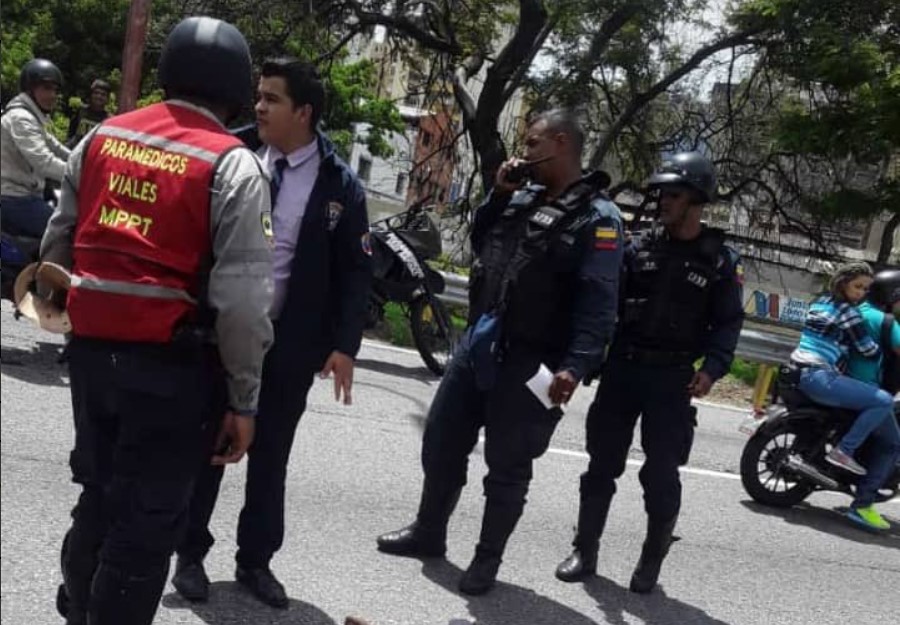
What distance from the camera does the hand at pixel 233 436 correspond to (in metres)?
2.76

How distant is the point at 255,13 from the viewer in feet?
48.6

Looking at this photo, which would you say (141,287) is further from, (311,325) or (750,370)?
(750,370)

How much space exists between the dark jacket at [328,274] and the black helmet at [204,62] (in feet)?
3.37

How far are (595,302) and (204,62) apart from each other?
191 centimetres

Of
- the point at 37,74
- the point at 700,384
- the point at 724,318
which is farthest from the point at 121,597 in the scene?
the point at 37,74

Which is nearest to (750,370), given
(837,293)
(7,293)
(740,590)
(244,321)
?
(837,293)

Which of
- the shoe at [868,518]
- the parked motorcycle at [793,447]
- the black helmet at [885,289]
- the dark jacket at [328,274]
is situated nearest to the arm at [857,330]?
the black helmet at [885,289]

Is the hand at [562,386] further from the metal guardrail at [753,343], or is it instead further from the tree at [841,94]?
the tree at [841,94]

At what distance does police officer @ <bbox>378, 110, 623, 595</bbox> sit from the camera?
4.04 metres

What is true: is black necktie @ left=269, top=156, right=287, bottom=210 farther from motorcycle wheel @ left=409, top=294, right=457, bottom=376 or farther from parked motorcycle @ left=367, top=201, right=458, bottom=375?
motorcycle wheel @ left=409, top=294, right=457, bottom=376

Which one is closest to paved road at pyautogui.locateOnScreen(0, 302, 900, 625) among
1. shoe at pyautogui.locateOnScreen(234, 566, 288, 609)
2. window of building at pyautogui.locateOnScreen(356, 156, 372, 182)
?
shoe at pyautogui.locateOnScreen(234, 566, 288, 609)

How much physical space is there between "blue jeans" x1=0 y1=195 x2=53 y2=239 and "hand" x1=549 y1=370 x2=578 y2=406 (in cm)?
389

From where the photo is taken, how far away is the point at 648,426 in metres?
4.52

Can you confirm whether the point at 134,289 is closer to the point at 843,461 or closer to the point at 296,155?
the point at 296,155
